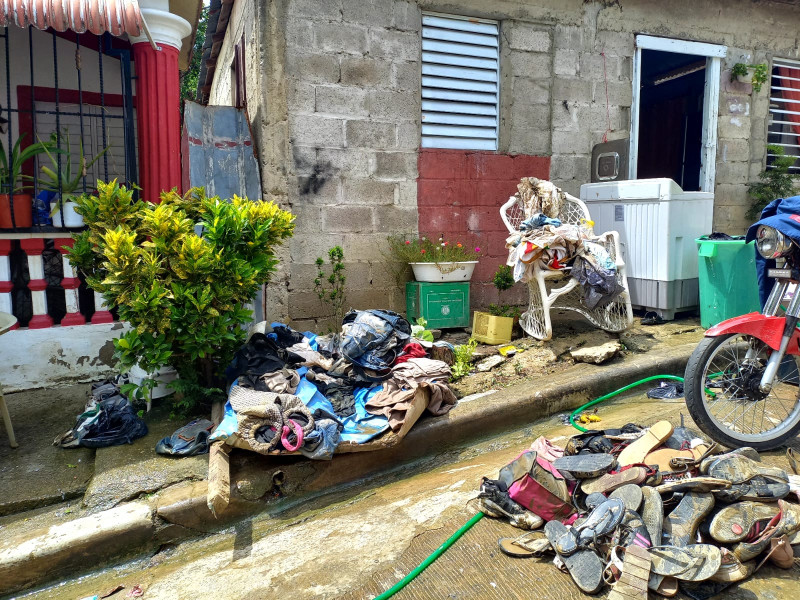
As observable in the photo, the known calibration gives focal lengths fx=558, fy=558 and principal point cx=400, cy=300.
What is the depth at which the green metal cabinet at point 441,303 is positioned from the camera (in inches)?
212

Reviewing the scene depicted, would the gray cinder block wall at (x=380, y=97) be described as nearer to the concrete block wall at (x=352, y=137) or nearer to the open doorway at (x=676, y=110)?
the concrete block wall at (x=352, y=137)

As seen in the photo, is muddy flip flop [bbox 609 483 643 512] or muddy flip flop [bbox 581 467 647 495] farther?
muddy flip flop [bbox 581 467 647 495]

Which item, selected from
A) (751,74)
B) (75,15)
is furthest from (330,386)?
(751,74)

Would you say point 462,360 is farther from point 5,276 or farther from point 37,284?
point 5,276

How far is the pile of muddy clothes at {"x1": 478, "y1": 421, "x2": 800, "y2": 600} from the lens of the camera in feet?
7.29

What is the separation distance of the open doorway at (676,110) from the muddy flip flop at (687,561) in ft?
16.7

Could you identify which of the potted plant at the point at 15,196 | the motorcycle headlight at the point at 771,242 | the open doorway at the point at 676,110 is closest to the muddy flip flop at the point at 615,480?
the motorcycle headlight at the point at 771,242

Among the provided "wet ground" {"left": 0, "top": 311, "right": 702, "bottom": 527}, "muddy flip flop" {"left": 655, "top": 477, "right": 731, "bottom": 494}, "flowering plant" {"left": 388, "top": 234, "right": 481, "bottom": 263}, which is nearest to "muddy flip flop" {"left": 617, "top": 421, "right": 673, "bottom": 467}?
"muddy flip flop" {"left": 655, "top": 477, "right": 731, "bottom": 494}

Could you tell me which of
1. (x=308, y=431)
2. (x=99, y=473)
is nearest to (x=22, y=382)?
(x=99, y=473)

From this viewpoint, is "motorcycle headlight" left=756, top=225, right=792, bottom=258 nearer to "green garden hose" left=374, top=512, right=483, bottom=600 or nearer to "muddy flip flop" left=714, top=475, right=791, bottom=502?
"muddy flip flop" left=714, top=475, right=791, bottom=502

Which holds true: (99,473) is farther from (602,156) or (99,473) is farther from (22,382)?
(602,156)

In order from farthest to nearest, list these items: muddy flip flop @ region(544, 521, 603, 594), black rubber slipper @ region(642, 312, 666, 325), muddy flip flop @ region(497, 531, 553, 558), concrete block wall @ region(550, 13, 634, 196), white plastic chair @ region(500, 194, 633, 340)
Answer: concrete block wall @ region(550, 13, 634, 196)
black rubber slipper @ region(642, 312, 666, 325)
white plastic chair @ region(500, 194, 633, 340)
muddy flip flop @ region(497, 531, 553, 558)
muddy flip flop @ region(544, 521, 603, 594)

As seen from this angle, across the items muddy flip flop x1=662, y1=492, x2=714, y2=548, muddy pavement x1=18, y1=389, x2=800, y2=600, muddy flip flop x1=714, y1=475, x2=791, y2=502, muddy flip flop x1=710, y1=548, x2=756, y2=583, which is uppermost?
muddy flip flop x1=714, y1=475, x2=791, y2=502

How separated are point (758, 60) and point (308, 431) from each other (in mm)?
7469
